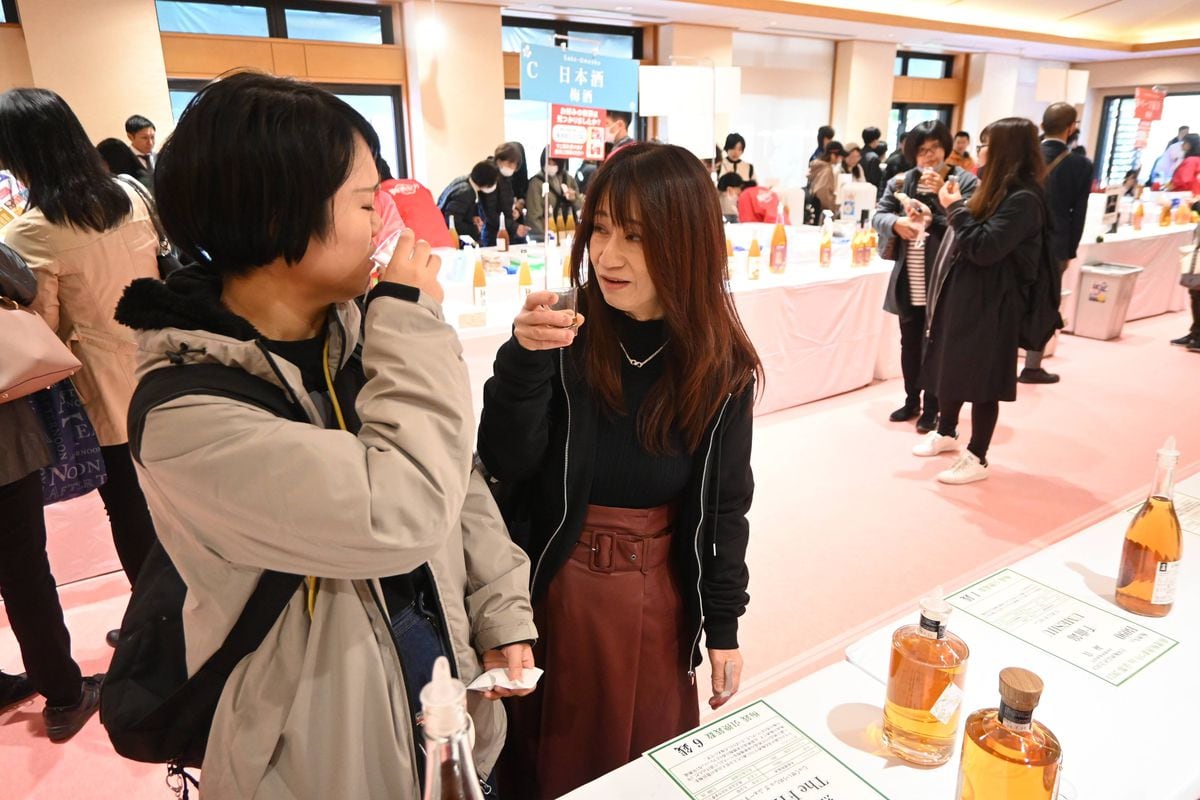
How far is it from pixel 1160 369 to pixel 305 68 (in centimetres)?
730

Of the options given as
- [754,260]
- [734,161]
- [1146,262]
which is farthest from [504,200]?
[1146,262]

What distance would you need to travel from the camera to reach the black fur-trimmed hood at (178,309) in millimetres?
768

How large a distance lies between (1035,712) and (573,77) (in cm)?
209

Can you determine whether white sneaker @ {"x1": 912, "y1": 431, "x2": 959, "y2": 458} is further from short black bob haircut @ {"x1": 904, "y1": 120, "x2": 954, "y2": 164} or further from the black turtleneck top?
the black turtleneck top

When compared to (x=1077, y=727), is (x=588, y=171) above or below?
above

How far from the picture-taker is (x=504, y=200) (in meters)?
5.75

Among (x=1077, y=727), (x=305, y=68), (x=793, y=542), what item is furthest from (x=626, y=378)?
(x=305, y=68)

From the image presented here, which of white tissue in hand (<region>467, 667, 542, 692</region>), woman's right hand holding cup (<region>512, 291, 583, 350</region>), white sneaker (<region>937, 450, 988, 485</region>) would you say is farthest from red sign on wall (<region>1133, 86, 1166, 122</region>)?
white tissue in hand (<region>467, 667, 542, 692</region>)

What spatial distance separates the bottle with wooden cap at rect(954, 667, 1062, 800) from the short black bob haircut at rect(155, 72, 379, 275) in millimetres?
796

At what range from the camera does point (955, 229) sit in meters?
3.11

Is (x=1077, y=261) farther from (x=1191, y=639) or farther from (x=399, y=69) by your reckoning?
(x=399, y=69)

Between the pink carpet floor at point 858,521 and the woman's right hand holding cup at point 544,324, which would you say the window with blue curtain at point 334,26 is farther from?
the woman's right hand holding cup at point 544,324

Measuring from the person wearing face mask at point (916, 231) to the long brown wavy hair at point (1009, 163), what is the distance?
Answer: 1.44ft

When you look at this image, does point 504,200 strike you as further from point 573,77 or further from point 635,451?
point 635,451
